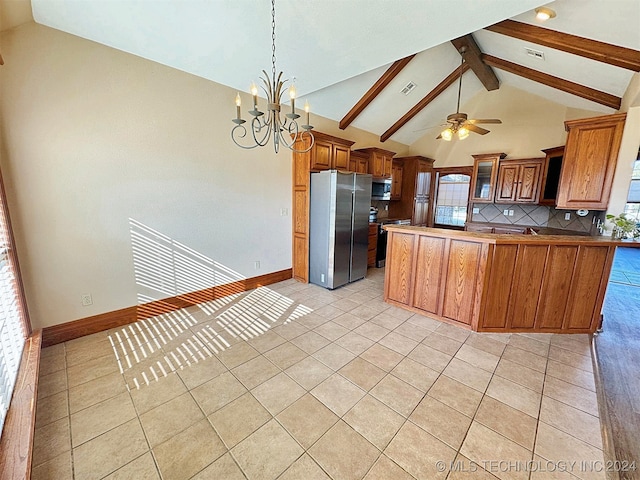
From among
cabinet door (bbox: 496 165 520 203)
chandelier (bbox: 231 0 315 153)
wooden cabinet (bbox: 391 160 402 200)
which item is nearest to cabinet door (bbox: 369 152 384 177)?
wooden cabinet (bbox: 391 160 402 200)

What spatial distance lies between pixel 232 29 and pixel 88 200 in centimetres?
215

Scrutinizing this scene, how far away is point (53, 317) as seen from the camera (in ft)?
8.05

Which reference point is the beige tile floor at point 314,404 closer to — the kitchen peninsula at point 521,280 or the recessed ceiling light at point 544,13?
the kitchen peninsula at point 521,280

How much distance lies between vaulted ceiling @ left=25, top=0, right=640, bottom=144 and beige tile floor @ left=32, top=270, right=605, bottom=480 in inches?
114

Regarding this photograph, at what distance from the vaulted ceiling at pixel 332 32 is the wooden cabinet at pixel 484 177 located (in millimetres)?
1722

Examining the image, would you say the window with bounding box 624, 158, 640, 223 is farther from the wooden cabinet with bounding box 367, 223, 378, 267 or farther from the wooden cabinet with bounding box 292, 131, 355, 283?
the wooden cabinet with bounding box 292, 131, 355, 283

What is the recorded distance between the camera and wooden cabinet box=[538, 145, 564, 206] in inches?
188

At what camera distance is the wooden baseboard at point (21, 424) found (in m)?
1.25

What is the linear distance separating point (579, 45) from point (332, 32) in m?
2.56

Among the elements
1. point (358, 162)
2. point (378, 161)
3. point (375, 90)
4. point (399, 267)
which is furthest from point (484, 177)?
point (399, 267)

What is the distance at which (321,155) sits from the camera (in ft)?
13.4

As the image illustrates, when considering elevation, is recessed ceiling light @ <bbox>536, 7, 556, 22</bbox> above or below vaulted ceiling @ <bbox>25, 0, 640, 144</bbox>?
above

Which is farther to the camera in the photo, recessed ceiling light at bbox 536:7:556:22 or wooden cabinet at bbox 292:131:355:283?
wooden cabinet at bbox 292:131:355:283

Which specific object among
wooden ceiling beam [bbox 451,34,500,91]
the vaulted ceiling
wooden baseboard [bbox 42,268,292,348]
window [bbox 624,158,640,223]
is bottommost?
wooden baseboard [bbox 42,268,292,348]
